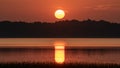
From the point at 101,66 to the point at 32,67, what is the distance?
147 inches

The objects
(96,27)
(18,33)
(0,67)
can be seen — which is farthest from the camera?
(18,33)

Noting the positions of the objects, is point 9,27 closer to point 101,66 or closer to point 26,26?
point 26,26

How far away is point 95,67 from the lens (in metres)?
23.8

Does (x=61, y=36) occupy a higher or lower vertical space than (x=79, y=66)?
higher

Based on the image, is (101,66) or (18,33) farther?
(18,33)

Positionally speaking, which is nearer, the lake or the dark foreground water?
the dark foreground water

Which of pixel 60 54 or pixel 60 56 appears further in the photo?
pixel 60 54

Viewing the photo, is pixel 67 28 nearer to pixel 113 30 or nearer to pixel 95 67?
pixel 113 30

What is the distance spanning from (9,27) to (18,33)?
8092mm

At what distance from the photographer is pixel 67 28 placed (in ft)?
406

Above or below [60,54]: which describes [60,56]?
below

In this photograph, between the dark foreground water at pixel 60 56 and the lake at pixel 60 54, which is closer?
the dark foreground water at pixel 60 56

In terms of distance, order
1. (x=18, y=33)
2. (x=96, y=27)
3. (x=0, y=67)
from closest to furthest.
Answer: (x=0, y=67)
(x=96, y=27)
(x=18, y=33)

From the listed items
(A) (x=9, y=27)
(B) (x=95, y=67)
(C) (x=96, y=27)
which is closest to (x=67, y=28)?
(C) (x=96, y=27)
